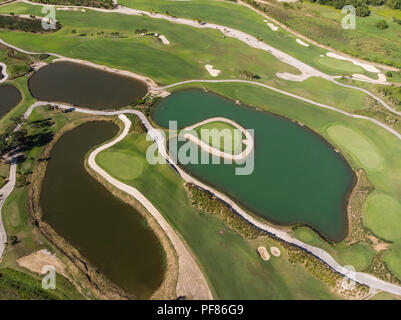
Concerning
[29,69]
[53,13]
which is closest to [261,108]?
[29,69]

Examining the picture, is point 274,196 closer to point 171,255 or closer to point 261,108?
point 171,255

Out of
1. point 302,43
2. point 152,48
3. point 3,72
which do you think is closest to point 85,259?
point 3,72

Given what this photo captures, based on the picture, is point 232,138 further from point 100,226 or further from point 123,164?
point 100,226

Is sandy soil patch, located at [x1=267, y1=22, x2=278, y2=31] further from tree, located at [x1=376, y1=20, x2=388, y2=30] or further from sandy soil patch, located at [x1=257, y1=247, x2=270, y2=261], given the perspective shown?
sandy soil patch, located at [x1=257, y1=247, x2=270, y2=261]

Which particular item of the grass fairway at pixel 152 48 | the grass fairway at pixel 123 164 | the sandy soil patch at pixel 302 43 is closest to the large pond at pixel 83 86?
the grass fairway at pixel 152 48

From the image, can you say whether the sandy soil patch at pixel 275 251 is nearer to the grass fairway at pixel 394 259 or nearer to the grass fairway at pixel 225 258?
the grass fairway at pixel 225 258

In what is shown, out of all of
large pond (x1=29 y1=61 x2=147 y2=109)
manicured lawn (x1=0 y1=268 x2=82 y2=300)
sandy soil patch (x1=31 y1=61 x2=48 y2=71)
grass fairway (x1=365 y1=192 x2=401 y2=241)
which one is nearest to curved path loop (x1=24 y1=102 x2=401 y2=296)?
grass fairway (x1=365 y1=192 x2=401 y2=241)
